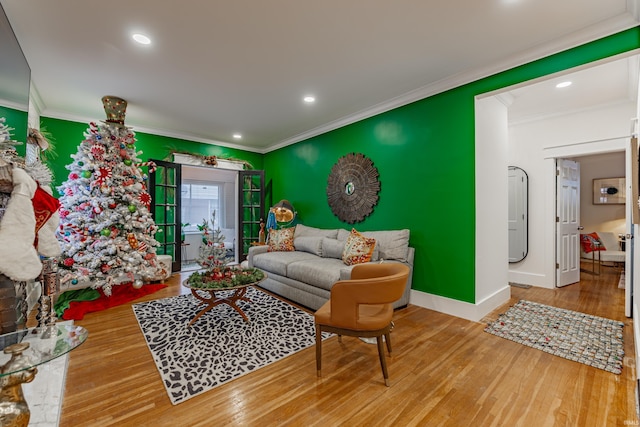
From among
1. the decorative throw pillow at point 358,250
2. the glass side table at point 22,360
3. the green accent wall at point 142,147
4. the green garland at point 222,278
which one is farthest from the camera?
the green accent wall at point 142,147

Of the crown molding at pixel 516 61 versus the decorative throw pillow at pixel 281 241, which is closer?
the crown molding at pixel 516 61

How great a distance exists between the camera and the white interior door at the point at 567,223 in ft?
14.1

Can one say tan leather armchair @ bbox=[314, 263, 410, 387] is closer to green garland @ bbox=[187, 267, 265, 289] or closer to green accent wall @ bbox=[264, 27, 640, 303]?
Result: green garland @ bbox=[187, 267, 265, 289]

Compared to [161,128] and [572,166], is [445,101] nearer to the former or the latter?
[572,166]

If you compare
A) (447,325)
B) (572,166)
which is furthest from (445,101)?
(572,166)

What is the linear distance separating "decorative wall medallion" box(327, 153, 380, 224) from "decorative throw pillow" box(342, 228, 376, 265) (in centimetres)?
81

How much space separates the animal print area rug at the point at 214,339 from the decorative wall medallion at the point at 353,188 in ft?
6.04

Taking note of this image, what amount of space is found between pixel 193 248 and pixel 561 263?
24.0ft

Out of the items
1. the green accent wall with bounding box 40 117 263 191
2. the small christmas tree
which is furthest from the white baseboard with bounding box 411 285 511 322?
the green accent wall with bounding box 40 117 263 191

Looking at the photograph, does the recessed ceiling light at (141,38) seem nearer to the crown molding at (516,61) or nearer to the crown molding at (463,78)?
the crown molding at (463,78)

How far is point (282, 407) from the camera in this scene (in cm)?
171

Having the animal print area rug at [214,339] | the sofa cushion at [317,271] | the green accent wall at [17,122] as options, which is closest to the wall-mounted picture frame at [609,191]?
the sofa cushion at [317,271]

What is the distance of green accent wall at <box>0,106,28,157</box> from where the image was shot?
1.98 meters

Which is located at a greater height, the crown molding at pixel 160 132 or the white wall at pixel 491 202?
the crown molding at pixel 160 132
